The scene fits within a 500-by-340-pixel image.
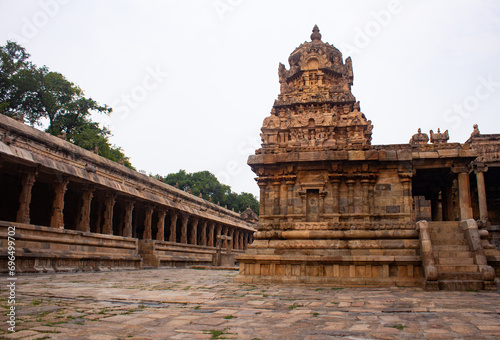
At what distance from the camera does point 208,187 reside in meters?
72.2

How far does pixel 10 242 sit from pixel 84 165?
9.70 metres

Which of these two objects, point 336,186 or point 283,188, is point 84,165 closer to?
point 283,188

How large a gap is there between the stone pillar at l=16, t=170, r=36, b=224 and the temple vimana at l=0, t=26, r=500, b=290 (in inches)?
1.7

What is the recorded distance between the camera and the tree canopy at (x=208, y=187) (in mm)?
71750

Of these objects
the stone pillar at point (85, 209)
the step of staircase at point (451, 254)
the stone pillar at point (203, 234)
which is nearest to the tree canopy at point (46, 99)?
the stone pillar at point (203, 234)

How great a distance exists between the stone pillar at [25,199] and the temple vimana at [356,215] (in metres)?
9.13

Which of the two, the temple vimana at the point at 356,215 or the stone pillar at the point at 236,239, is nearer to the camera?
the temple vimana at the point at 356,215

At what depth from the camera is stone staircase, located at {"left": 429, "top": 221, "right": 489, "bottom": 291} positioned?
413 inches

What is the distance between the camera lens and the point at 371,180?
14.0 meters

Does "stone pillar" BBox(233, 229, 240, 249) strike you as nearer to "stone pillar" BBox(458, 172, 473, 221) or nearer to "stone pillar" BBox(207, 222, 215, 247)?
"stone pillar" BBox(207, 222, 215, 247)

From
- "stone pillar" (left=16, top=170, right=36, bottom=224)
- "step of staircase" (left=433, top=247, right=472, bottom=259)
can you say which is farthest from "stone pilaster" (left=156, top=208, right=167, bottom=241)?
"step of staircase" (left=433, top=247, right=472, bottom=259)

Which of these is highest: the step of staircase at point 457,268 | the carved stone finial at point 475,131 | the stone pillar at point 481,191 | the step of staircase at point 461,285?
the carved stone finial at point 475,131

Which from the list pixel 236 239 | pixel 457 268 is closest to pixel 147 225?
pixel 457 268

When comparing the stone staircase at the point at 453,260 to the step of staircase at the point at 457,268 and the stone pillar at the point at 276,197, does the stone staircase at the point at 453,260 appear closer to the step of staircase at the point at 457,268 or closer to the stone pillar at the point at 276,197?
the step of staircase at the point at 457,268
